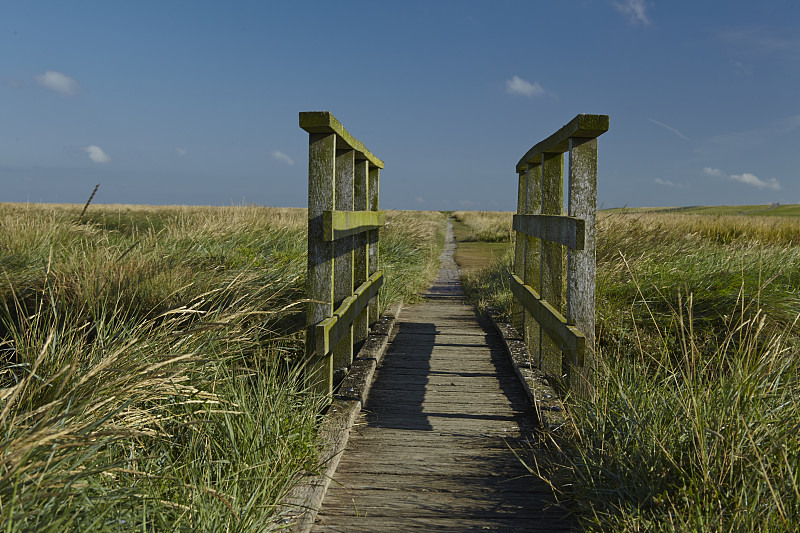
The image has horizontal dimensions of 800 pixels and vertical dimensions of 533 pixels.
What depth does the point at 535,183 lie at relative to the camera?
19.3 feet

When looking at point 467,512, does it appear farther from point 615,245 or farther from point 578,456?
point 615,245

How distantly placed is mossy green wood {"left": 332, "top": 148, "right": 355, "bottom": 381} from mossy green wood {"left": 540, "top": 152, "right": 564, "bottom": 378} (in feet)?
5.41

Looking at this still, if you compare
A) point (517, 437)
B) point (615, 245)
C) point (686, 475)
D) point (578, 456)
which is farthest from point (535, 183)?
point (686, 475)

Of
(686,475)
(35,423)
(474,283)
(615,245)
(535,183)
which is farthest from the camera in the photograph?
(474,283)

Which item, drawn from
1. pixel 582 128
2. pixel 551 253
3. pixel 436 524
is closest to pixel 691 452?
pixel 436 524

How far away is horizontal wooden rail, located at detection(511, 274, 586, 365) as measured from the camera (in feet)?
11.4

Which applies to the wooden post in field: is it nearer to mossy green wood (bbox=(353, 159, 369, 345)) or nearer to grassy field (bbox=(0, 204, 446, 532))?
grassy field (bbox=(0, 204, 446, 532))

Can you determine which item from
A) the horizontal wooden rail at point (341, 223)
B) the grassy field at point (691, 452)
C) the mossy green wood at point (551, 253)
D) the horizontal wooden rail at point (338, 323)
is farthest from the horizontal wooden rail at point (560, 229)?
the horizontal wooden rail at point (338, 323)

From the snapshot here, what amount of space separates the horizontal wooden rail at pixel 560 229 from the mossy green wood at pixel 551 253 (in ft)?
0.77

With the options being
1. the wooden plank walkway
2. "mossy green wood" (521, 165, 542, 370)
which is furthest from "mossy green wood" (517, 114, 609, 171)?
the wooden plank walkway

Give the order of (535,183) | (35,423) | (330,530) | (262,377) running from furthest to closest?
(535,183), (262,377), (330,530), (35,423)

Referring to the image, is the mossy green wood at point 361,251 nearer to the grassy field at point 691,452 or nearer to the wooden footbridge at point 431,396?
the wooden footbridge at point 431,396

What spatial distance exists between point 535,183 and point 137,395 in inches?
169

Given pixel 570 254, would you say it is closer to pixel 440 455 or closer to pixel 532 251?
pixel 440 455
